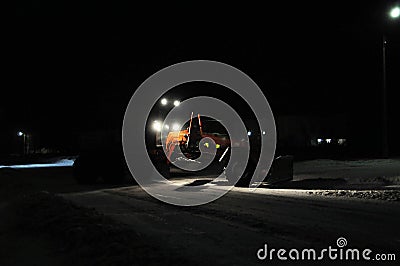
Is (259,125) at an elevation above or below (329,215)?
above

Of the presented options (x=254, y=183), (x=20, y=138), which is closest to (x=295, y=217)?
(x=254, y=183)

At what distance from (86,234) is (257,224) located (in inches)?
123

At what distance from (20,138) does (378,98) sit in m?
46.4

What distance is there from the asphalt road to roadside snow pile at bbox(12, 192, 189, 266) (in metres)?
0.40

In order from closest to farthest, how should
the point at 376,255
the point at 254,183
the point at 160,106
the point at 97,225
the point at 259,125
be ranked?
the point at 376,255 < the point at 97,225 < the point at 254,183 < the point at 259,125 < the point at 160,106

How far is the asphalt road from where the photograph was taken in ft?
24.1

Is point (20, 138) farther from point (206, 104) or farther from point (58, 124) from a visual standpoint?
point (206, 104)

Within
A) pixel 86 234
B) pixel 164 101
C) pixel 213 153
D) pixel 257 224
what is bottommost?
pixel 257 224

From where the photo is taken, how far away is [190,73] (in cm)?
2773

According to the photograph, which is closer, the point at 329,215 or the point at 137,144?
the point at 329,215

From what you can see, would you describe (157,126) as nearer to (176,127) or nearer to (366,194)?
(176,127)

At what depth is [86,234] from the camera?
27.4 feet

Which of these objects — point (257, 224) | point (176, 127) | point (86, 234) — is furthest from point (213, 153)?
point (86, 234)

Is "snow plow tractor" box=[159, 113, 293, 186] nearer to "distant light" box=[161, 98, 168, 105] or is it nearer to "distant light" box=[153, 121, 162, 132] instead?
"distant light" box=[153, 121, 162, 132]
